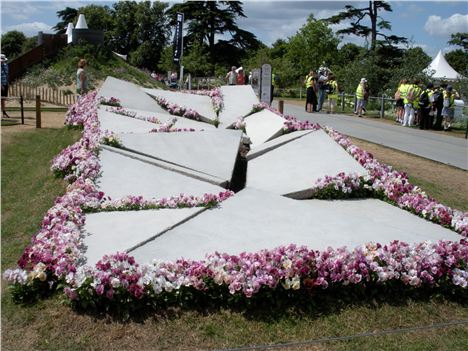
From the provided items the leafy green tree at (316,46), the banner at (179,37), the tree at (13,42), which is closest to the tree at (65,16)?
the tree at (13,42)

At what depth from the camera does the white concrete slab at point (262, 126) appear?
957 cm

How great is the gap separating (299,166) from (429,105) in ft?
36.8

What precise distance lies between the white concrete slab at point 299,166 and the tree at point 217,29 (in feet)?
156

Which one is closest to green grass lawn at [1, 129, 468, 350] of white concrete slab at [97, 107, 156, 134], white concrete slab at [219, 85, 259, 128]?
white concrete slab at [97, 107, 156, 134]

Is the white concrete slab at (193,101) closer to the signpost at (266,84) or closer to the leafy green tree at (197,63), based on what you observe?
the signpost at (266,84)

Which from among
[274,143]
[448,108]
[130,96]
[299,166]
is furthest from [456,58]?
[299,166]

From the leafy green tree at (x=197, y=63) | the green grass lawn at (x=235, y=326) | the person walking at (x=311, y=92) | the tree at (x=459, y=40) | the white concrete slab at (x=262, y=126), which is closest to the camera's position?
the green grass lawn at (x=235, y=326)

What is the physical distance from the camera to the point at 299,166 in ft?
23.8

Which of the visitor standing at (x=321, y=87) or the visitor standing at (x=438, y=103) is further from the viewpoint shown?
the visitor standing at (x=321, y=87)

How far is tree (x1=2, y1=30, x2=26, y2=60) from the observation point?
71.2 m

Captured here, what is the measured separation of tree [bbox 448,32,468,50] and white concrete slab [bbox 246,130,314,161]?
57675mm

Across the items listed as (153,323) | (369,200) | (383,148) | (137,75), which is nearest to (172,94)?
(383,148)

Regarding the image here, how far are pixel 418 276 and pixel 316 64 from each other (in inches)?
1570

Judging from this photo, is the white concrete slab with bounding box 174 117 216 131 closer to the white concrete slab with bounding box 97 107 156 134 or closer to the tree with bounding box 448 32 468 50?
the white concrete slab with bounding box 97 107 156 134
